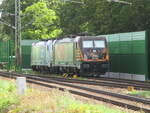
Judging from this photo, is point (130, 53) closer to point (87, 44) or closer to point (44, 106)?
point (87, 44)

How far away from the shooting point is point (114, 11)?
42.3 metres

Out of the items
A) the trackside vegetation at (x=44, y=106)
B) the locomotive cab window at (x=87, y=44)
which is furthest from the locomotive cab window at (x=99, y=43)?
the trackside vegetation at (x=44, y=106)

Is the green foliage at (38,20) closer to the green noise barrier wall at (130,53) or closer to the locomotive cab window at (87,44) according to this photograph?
the green noise barrier wall at (130,53)

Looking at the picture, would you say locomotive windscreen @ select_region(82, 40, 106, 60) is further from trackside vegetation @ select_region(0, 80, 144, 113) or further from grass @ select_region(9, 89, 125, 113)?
grass @ select_region(9, 89, 125, 113)

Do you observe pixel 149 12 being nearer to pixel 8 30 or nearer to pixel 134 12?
pixel 134 12

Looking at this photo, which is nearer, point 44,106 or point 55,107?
point 55,107

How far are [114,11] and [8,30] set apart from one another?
39.5 meters

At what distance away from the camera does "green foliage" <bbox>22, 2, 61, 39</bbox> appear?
60.3 meters

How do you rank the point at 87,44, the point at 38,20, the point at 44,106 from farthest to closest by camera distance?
the point at 38,20 < the point at 87,44 < the point at 44,106

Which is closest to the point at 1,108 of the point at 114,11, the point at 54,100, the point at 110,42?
the point at 54,100

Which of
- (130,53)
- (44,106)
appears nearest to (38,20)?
(130,53)

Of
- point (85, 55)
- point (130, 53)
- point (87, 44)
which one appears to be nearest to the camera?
point (130, 53)

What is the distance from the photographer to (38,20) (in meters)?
61.2

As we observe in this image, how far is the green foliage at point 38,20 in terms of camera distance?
198ft
